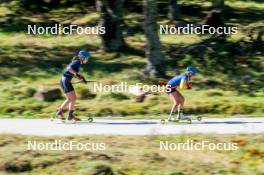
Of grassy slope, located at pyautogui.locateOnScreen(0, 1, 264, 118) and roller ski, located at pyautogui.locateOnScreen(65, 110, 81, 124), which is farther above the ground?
roller ski, located at pyautogui.locateOnScreen(65, 110, 81, 124)

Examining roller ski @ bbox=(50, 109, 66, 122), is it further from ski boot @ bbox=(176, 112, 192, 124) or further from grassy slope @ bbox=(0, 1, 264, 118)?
ski boot @ bbox=(176, 112, 192, 124)

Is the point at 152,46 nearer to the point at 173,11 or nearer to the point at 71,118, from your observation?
the point at 71,118

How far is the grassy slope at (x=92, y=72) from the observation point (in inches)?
784

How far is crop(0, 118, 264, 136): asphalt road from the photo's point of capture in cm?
1702

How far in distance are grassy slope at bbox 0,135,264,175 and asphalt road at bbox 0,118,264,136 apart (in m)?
0.60

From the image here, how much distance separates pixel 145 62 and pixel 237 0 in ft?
48.2

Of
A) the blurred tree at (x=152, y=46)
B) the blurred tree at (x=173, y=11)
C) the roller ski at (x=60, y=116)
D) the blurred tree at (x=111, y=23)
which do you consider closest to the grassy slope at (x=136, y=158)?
the roller ski at (x=60, y=116)

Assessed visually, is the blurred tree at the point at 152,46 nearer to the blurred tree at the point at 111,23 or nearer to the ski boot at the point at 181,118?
the blurred tree at the point at 111,23

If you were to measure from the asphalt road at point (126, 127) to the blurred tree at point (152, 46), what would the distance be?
19.6ft

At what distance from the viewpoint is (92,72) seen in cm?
2483

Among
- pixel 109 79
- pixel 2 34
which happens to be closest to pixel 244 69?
pixel 109 79

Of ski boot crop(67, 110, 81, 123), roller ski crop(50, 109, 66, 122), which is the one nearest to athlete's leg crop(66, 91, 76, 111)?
ski boot crop(67, 110, 81, 123)

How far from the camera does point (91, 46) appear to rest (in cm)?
2867

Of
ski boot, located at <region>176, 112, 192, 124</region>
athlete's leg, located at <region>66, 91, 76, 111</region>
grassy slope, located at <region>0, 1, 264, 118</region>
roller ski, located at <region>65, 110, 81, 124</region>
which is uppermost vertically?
athlete's leg, located at <region>66, 91, 76, 111</region>
